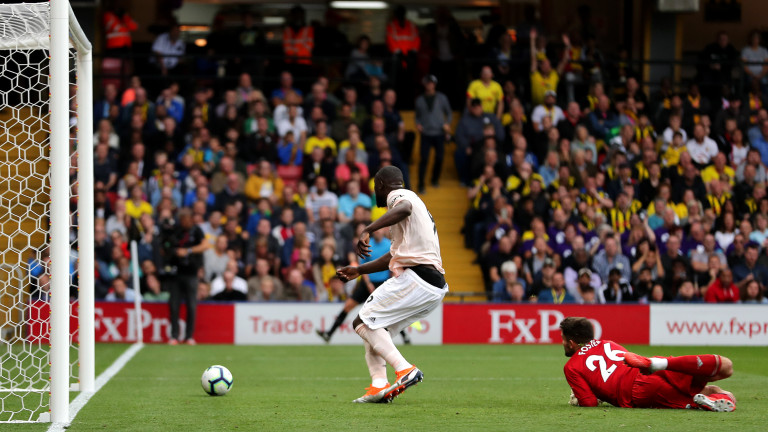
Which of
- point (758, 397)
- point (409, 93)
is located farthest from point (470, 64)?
point (758, 397)

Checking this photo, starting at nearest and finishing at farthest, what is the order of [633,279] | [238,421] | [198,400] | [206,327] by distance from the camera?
[238,421] → [198,400] → [206,327] → [633,279]

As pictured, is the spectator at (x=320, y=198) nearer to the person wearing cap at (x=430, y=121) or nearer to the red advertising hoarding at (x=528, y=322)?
the person wearing cap at (x=430, y=121)

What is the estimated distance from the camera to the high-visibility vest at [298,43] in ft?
78.6

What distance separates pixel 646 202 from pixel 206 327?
846cm

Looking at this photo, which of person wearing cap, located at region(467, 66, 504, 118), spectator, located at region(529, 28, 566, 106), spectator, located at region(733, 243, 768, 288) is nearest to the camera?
spectator, located at region(733, 243, 768, 288)

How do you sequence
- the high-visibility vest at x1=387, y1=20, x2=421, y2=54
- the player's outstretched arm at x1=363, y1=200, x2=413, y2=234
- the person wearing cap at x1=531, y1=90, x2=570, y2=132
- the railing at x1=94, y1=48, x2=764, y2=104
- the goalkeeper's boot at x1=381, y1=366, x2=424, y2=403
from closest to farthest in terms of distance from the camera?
the player's outstretched arm at x1=363, y1=200, x2=413, y2=234 → the goalkeeper's boot at x1=381, y1=366, x2=424, y2=403 → the person wearing cap at x1=531, y1=90, x2=570, y2=132 → the railing at x1=94, y1=48, x2=764, y2=104 → the high-visibility vest at x1=387, y1=20, x2=421, y2=54

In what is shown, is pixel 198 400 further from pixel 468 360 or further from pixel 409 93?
pixel 409 93

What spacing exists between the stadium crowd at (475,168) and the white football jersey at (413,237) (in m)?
9.00

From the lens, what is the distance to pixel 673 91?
81.9 ft

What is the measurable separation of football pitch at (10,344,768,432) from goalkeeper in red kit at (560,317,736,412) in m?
0.14

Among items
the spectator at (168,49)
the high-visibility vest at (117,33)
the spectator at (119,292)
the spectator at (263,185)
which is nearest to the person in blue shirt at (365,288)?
the spectator at (263,185)

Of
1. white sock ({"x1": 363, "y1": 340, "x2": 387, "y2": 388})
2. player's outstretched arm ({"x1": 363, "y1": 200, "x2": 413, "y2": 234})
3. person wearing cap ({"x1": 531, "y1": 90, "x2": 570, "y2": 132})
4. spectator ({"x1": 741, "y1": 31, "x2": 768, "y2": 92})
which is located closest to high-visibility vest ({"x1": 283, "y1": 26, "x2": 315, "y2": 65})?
person wearing cap ({"x1": 531, "y1": 90, "x2": 570, "y2": 132})

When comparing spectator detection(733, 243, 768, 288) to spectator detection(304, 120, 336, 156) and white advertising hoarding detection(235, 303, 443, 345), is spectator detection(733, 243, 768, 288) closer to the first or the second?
white advertising hoarding detection(235, 303, 443, 345)

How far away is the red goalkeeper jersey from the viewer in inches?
351
